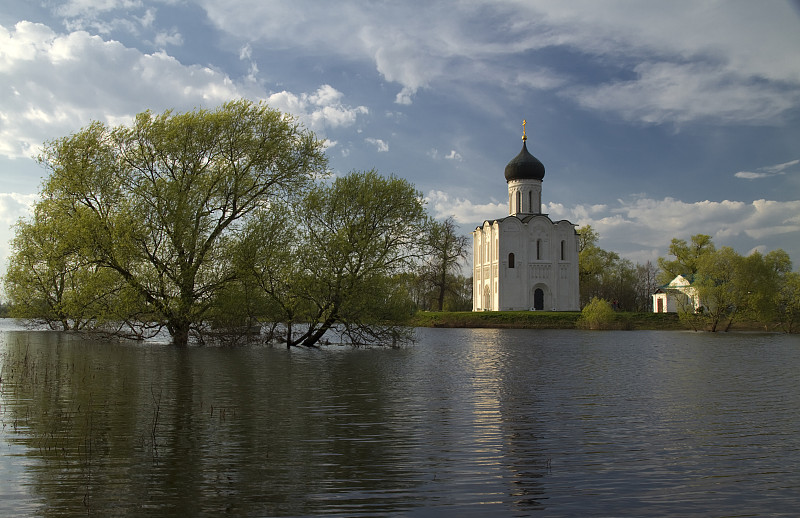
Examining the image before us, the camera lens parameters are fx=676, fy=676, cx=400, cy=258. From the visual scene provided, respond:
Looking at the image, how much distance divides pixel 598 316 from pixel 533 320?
6937 millimetres

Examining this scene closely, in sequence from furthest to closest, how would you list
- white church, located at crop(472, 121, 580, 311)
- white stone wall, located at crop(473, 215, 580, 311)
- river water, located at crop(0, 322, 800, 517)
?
white church, located at crop(472, 121, 580, 311) < white stone wall, located at crop(473, 215, 580, 311) < river water, located at crop(0, 322, 800, 517)

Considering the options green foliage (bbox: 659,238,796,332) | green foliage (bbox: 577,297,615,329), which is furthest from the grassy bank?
green foliage (bbox: 659,238,796,332)

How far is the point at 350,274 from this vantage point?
28.8 m

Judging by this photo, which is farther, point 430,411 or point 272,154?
point 272,154

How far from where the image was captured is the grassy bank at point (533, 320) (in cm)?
6078

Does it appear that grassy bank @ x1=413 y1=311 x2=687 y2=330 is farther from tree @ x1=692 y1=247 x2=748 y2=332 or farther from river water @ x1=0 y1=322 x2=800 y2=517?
river water @ x1=0 y1=322 x2=800 y2=517

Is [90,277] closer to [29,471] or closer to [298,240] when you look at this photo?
[298,240]

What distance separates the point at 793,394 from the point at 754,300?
41.8 m

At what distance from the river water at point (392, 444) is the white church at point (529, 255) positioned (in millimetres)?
55027

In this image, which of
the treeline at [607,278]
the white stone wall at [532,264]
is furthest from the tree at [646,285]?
the white stone wall at [532,264]

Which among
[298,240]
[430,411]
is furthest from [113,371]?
[298,240]

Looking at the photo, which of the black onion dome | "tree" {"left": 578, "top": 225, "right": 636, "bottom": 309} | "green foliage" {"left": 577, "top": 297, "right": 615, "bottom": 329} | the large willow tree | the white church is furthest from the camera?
"tree" {"left": 578, "top": 225, "right": 636, "bottom": 309}

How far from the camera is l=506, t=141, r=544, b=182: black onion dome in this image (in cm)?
7631

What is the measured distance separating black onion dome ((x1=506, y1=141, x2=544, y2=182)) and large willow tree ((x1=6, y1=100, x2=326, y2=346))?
49.6 metres
